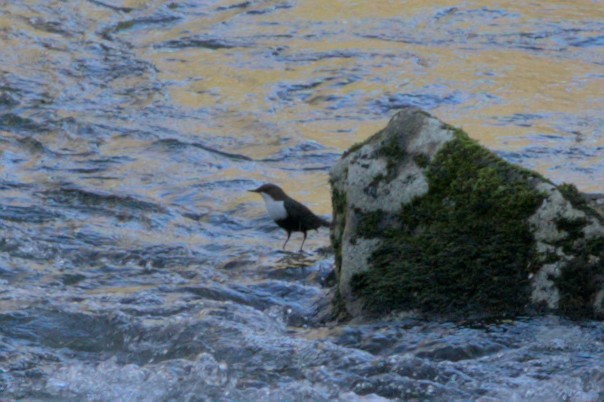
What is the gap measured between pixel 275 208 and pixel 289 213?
9.5 inches

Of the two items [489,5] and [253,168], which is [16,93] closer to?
[253,168]

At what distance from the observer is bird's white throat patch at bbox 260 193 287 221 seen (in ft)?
26.6

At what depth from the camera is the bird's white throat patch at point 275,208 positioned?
8.09 metres

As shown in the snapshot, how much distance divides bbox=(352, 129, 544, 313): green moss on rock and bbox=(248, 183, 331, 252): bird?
93.1 inches

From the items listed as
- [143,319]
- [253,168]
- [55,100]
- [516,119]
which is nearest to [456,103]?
[516,119]

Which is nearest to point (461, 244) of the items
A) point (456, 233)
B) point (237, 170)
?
point (456, 233)

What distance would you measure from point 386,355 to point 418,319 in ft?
1.11

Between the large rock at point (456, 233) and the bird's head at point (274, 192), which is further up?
the large rock at point (456, 233)

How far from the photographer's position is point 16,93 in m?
11.8

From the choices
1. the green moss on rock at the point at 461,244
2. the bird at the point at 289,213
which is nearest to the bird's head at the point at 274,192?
the bird at the point at 289,213

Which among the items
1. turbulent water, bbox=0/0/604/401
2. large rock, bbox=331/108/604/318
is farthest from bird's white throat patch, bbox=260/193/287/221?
large rock, bbox=331/108/604/318

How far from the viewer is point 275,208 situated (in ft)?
26.9

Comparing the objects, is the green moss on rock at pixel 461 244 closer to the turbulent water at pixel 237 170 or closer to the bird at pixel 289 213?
the turbulent water at pixel 237 170

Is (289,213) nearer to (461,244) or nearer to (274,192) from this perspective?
(274,192)
